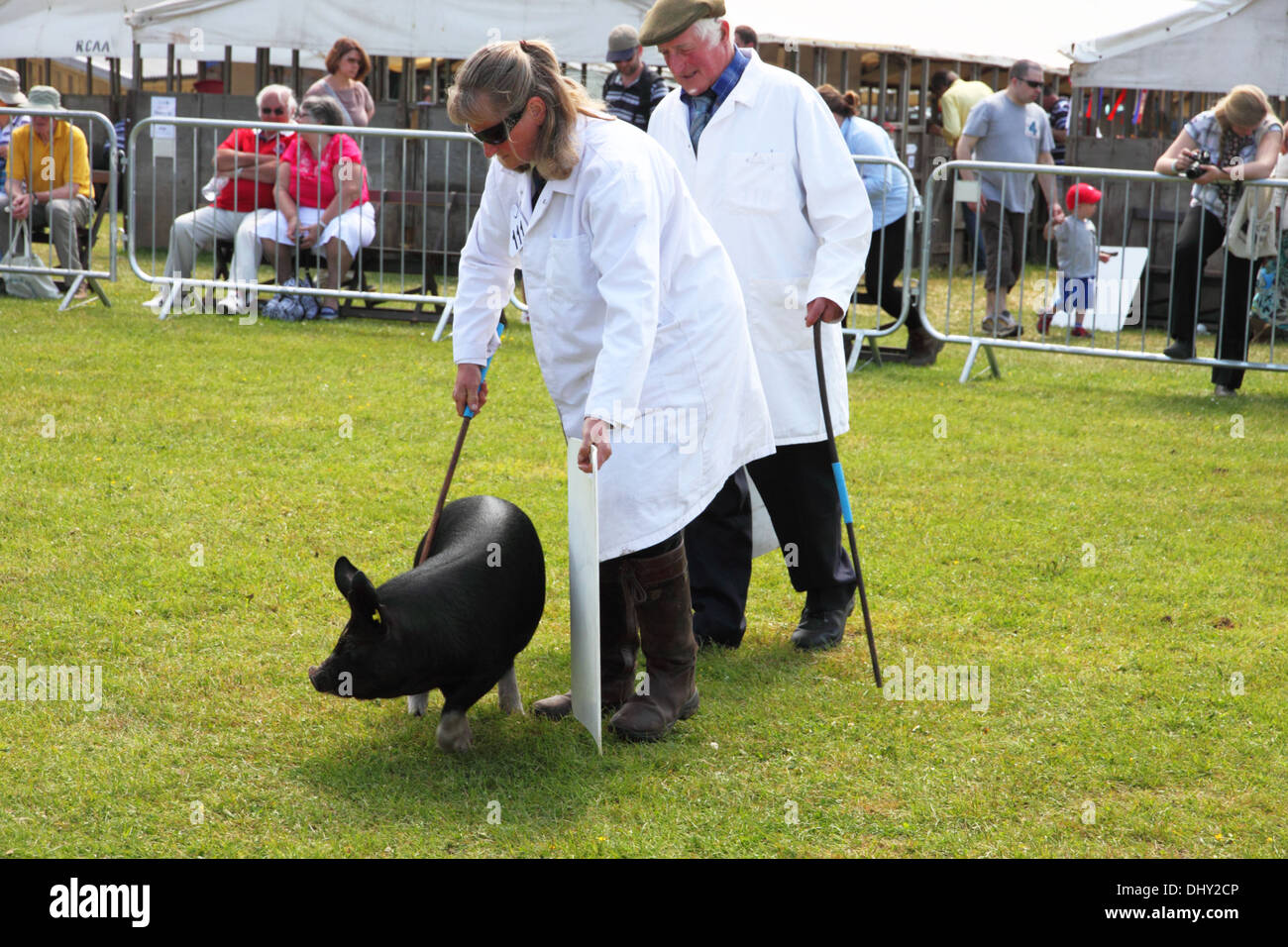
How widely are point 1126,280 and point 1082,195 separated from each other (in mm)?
857

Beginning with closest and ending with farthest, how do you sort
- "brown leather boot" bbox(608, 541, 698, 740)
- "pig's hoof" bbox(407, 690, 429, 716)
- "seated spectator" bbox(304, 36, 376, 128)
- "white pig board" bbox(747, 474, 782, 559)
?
"brown leather boot" bbox(608, 541, 698, 740), "pig's hoof" bbox(407, 690, 429, 716), "white pig board" bbox(747, 474, 782, 559), "seated spectator" bbox(304, 36, 376, 128)

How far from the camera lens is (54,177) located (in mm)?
11312

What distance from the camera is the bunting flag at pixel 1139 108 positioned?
59.1ft

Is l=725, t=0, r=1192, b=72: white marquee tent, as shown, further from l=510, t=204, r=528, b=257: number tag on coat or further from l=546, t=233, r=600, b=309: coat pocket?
l=546, t=233, r=600, b=309: coat pocket

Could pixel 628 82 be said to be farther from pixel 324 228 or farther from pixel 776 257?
pixel 776 257

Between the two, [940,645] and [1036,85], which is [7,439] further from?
[1036,85]

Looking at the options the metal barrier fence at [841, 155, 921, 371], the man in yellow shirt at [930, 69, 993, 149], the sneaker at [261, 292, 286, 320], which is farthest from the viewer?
the man in yellow shirt at [930, 69, 993, 149]

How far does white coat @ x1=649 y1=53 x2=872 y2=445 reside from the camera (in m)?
4.37

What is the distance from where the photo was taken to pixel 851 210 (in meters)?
4.37

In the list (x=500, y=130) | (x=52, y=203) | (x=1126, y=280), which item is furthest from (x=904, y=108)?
(x=500, y=130)

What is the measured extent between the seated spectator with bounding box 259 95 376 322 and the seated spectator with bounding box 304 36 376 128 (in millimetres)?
839

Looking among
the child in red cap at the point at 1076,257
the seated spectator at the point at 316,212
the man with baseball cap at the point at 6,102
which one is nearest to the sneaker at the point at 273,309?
the seated spectator at the point at 316,212

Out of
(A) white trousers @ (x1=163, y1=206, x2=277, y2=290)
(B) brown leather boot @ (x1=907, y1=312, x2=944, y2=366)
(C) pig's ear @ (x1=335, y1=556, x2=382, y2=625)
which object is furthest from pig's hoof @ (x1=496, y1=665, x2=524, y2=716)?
(A) white trousers @ (x1=163, y1=206, x2=277, y2=290)
